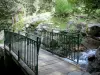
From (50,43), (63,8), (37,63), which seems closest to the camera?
(37,63)

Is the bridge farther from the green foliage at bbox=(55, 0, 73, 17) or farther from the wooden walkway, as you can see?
the green foliage at bbox=(55, 0, 73, 17)

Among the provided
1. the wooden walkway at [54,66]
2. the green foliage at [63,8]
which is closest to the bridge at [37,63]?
the wooden walkway at [54,66]

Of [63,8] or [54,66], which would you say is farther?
[63,8]

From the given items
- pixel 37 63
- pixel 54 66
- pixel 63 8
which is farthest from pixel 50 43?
pixel 63 8

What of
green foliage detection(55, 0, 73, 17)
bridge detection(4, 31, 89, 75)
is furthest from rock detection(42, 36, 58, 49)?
green foliage detection(55, 0, 73, 17)

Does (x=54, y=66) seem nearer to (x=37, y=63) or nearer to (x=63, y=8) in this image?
(x=37, y=63)

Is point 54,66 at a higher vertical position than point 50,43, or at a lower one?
lower

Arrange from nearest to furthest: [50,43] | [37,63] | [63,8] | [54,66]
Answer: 1. [37,63]
2. [54,66]
3. [50,43]
4. [63,8]

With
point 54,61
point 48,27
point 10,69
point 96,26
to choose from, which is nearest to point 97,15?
point 96,26

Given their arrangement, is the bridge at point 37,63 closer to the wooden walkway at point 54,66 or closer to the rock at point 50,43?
the wooden walkway at point 54,66

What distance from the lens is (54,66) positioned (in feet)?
16.1

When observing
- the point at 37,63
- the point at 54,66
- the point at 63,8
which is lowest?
the point at 54,66

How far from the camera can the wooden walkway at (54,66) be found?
4375 mm

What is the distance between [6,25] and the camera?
12656 mm
